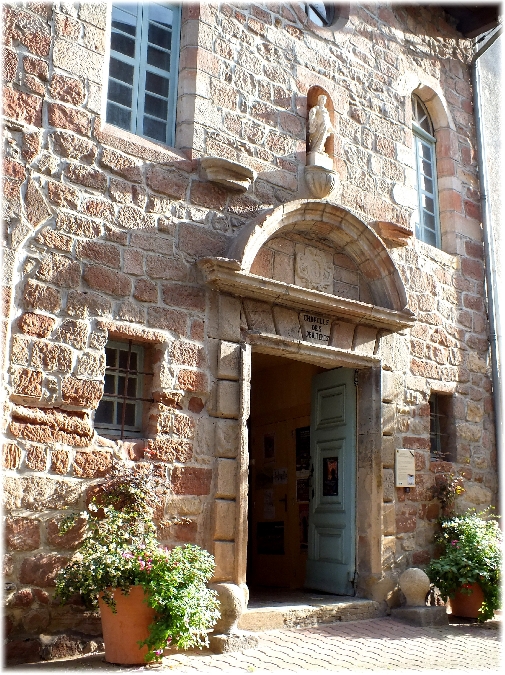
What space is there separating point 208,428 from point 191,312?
0.88 meters

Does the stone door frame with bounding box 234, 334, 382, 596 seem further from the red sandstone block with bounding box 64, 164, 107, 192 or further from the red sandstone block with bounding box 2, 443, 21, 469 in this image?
the red sandstone block with bounding box 2, 443, 21, 469

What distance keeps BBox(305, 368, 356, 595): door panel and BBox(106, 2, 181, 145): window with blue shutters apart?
9.08ft

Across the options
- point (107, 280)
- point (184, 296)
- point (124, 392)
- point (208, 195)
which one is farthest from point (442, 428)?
point (107, 280)

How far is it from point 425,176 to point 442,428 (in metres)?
2.84

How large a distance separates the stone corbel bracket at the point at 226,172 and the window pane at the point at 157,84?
29.8 inches

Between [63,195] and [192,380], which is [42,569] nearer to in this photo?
[192,380]

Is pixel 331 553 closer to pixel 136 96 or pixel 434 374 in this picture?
pixel 434 374

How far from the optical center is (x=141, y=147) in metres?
5.63

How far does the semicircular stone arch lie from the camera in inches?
236

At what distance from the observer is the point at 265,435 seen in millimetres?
8961

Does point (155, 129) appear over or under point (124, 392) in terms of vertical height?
over

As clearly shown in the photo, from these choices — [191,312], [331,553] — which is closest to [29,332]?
[191,312]

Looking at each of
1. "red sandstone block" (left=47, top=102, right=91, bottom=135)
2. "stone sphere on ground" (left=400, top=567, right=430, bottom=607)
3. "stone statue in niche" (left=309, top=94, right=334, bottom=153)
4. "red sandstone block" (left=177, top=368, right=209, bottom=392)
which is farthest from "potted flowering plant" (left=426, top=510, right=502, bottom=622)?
"red sandstone block" (left=47, top=102, right=91, bottom=135)

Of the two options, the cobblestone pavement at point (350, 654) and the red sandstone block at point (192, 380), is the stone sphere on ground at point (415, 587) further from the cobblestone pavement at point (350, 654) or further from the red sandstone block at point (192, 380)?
the red sandstone block at point (192, 380)
